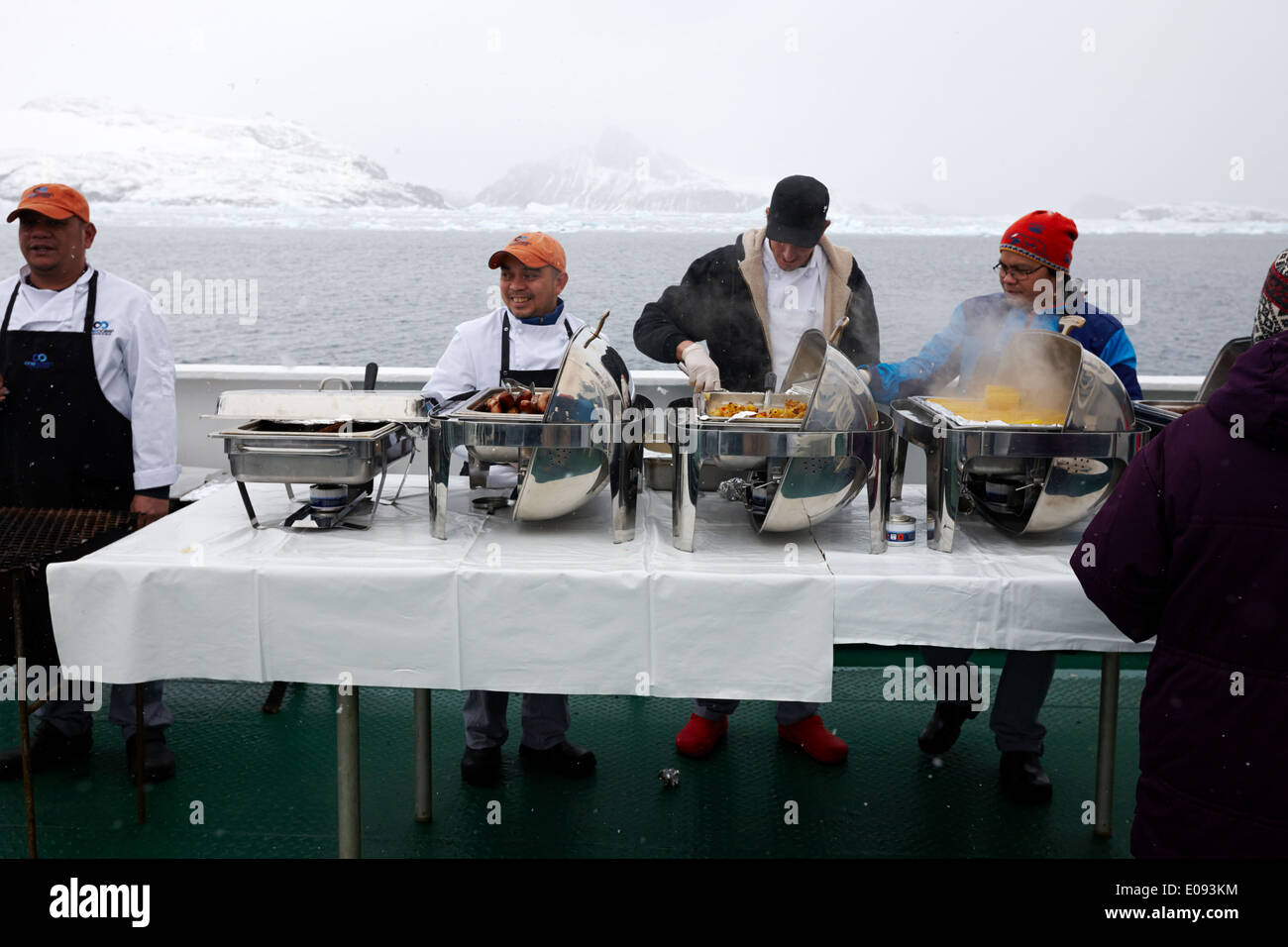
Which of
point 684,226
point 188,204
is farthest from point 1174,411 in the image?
point 188,204

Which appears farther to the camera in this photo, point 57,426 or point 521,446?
point 57,426

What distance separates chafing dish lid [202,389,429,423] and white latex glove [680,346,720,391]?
75 cm

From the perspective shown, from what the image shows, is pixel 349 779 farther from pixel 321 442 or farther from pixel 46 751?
pixel 46 751

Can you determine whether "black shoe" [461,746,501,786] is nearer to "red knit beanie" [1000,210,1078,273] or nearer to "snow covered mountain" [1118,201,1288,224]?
"red knit beanie" [1000,210,1078,273]

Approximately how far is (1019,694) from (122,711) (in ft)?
9.44

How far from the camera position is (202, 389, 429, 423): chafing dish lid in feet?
8.15

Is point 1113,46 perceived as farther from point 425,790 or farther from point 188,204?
point 425,790

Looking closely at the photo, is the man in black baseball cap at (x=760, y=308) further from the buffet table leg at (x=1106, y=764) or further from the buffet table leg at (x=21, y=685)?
the buffet table leg at (x=21, y=685)

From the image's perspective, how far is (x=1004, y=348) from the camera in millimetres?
2852

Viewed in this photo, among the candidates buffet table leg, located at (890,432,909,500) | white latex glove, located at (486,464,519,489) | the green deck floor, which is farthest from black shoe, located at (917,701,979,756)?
white latex glove, located at (486,464,519,489)

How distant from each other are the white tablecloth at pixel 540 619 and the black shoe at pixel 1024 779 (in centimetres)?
111

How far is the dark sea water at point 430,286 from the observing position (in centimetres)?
2455

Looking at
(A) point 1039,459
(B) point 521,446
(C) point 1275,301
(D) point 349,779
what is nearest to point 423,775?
(D) point 349,779
